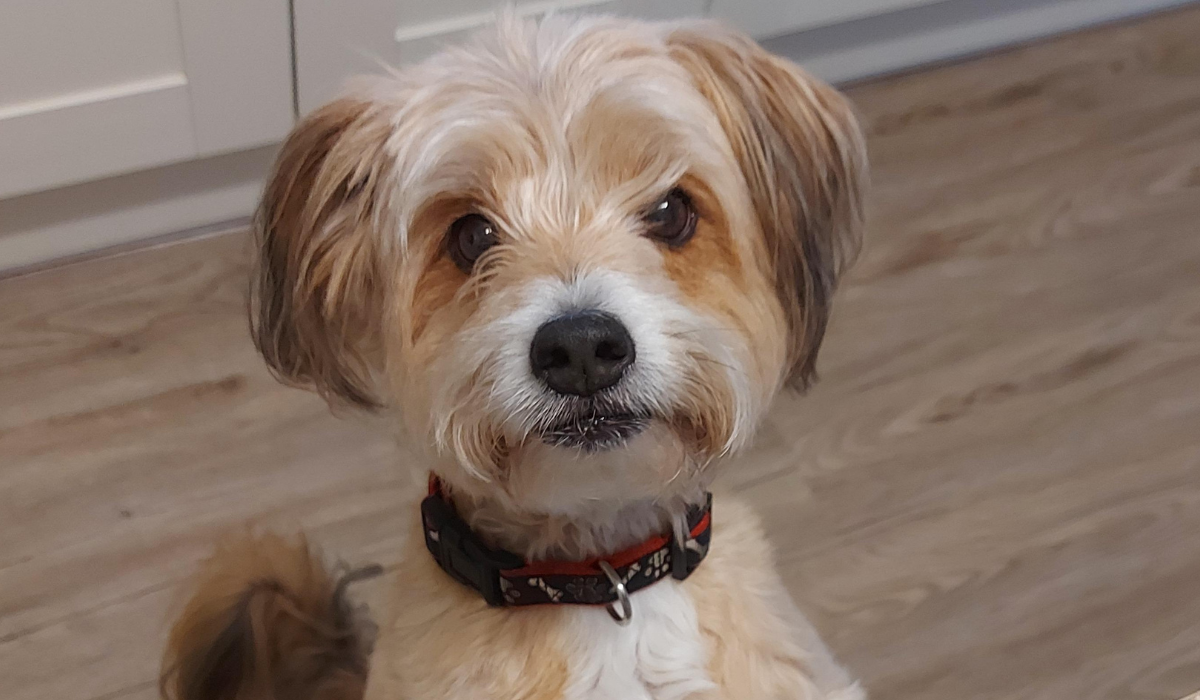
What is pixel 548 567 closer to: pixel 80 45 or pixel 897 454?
pixel 897 454

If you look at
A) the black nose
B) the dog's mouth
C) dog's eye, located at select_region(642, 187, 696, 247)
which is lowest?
the dog's mouth

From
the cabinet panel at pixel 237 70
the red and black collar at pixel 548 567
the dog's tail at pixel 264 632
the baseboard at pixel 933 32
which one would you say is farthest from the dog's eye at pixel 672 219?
the baseboard at pixel 933 32

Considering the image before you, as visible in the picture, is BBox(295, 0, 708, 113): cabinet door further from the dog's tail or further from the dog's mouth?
the dog's mouth

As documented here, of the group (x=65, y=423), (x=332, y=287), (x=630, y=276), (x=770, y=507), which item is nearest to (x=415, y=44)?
(x=65, y=423)

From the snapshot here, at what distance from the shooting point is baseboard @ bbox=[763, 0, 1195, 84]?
2113 mm

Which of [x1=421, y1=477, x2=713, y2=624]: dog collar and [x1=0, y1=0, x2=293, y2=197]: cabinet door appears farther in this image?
[x1=0, y1=0, x2=293, y2=197]: cabinet door

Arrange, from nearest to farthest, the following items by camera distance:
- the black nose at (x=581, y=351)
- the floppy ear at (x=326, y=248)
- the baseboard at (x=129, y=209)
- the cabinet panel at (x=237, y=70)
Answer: the black nose at (x=581, y=351), the floppy ear at (x=326, y=248), the cabinet panel at (x=237, y=70), the baseboard at (x=129, y=209)

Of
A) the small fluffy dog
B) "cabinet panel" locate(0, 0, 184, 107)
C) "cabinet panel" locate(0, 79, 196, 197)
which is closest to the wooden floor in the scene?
"cabinet panel" locate(0, 79, 196, 197)

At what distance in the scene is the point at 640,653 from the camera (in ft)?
2.93

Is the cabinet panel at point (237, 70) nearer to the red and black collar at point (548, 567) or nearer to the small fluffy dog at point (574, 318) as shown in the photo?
the small fluffy dog at point (574, 318)

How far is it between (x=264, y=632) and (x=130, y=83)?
906mm

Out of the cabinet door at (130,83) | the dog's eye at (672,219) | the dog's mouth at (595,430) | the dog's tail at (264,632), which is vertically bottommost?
the dog's tail at (264,632)

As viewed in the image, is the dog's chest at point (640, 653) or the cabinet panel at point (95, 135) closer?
the dog's chest at point (640, 653)

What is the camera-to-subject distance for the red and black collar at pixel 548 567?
2.87 ft
